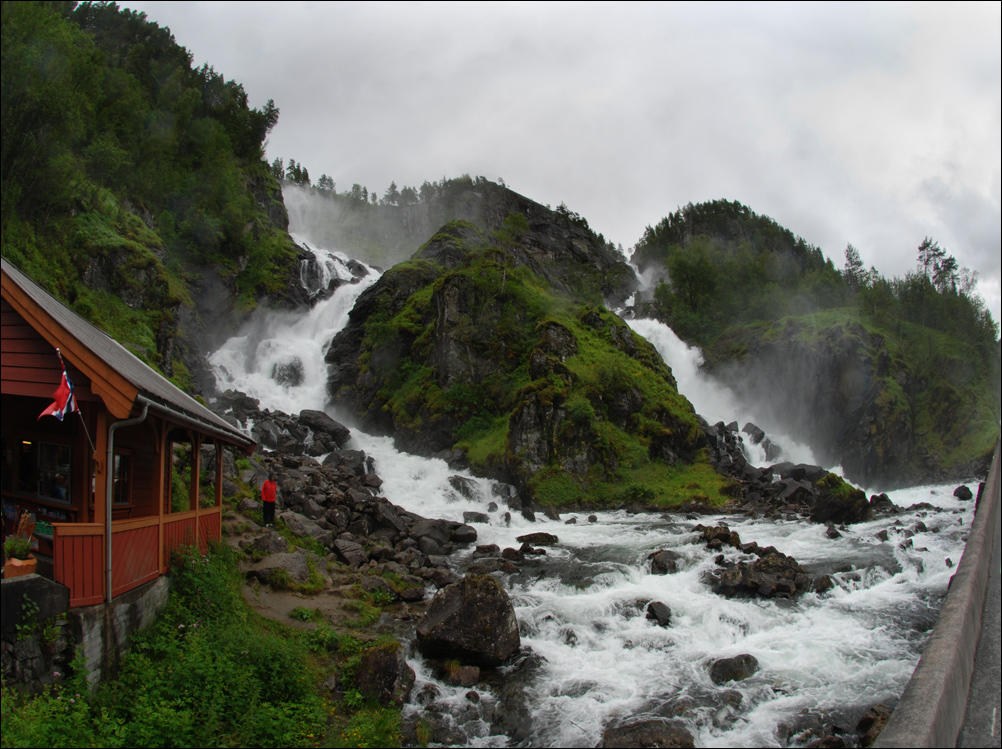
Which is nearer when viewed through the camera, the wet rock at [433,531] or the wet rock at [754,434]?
the wet rock at [433,531]

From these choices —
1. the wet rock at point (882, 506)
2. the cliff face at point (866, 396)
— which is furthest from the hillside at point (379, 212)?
the wet rock at point (882, 506)

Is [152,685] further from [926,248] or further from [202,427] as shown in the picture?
[926,248]

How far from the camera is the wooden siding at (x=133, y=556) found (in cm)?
904

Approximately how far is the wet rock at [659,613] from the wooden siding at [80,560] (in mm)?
11303

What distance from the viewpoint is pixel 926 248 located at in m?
81.4

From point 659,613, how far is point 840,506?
16253 mm

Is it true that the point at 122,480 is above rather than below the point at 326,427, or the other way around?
below

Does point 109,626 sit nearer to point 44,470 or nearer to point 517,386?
point 44,470

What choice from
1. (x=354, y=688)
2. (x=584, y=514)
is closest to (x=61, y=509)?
(x=354, y=688)

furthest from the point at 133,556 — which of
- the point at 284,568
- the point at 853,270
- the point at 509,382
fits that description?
the point at 853,270

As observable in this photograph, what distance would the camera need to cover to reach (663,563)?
1761cm

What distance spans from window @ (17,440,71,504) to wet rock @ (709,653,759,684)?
12.4 meters

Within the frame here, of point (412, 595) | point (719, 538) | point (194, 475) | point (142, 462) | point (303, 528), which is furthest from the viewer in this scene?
point (719, 538)

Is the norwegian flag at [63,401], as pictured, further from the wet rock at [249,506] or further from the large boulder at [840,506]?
Answer: the large boulder at [840,506]
